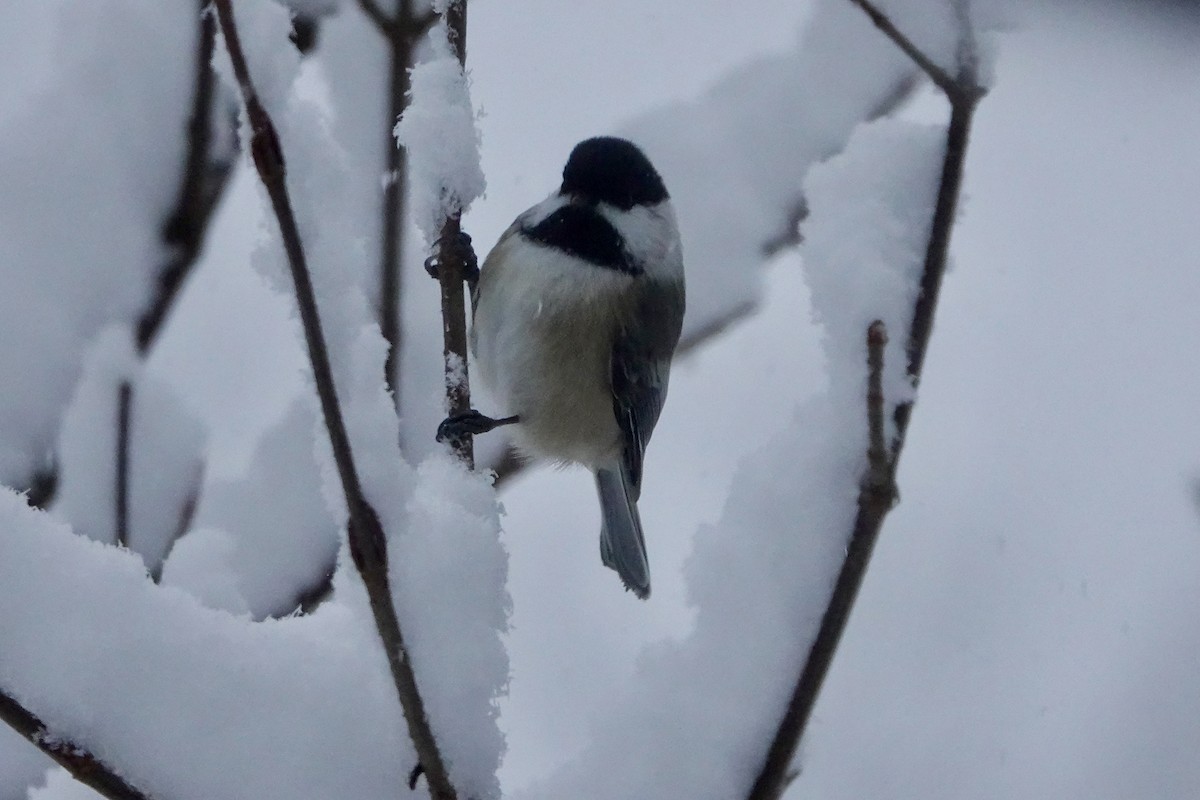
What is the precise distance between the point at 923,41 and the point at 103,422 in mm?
914

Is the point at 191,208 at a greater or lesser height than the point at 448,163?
greater

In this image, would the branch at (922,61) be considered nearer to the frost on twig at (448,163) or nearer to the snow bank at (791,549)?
the snow bank at (791,549)

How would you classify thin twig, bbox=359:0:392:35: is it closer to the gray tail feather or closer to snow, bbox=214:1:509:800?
snow, bbox=214:1:509:800

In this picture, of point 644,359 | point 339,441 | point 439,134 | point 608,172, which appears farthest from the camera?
point 644,359

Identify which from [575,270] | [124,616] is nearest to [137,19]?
[575,270]

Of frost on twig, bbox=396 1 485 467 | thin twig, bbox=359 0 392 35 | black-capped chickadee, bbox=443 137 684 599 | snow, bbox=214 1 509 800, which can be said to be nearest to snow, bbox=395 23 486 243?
frost on twig, bbox=396 1 485 467

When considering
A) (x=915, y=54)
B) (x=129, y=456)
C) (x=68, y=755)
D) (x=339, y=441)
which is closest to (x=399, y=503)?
(x=339, y=441)

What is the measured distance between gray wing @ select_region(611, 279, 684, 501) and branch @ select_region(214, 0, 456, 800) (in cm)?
92

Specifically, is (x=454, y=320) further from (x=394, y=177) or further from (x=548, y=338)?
(x=548, y=338)

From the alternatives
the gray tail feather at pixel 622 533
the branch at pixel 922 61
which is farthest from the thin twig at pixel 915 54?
the gray tail feather at pixel 622 533

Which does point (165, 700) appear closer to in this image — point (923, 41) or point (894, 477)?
point (894, 477)

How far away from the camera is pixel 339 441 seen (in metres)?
0.56

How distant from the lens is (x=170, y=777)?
649 mm

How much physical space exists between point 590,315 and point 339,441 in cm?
92
